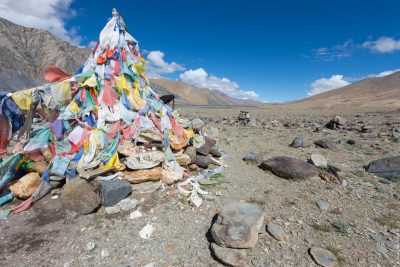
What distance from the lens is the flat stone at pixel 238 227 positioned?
4.23m

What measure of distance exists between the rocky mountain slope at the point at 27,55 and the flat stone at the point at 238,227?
81.2m

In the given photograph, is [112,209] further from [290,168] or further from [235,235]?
[290,168]

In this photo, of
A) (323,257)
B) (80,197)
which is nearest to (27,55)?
(80,197)

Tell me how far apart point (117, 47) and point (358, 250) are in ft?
28.1

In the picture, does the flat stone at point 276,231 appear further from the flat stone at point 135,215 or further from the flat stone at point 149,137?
the flat stone at point 149,137

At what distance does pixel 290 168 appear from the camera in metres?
7.73

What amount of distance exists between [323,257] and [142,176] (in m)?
4.38

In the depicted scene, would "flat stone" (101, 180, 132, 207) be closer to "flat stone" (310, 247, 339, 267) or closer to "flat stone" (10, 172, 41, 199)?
"flat stone" (10, 172, 41, 199)

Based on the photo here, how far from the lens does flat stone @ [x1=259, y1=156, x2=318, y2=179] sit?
752 cm

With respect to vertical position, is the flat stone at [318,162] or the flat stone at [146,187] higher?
the flat stone at [318,162]

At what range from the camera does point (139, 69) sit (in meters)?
8.84

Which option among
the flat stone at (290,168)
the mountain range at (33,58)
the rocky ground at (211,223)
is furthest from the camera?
the mountain range at (33,58)

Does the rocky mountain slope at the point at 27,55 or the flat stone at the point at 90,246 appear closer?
the flat stone at the point at 90,246

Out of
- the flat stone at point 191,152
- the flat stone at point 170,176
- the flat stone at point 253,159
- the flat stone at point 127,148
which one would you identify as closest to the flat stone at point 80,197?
the flat stone at point 127,148
